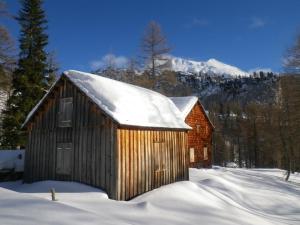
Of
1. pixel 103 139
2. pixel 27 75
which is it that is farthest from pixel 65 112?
pixel 27 75

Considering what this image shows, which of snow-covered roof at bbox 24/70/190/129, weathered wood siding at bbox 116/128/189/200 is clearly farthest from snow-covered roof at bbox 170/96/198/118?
weathered wood siding at bbox 116/128/189/200

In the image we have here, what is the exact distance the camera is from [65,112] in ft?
61.7

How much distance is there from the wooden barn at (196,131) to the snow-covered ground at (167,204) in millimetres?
6899

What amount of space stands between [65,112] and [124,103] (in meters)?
3.41

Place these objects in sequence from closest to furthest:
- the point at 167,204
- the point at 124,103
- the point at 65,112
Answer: the point at 167,204 < the point at 124,103 < the point at 65,112

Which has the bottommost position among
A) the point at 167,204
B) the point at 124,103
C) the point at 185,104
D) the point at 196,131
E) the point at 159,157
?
the point at 167,204

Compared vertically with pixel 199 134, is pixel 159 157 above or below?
below

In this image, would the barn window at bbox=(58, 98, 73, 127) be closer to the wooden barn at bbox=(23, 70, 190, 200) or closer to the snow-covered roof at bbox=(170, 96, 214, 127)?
the wooden barn at bbox=(23, 70, 190, 200)

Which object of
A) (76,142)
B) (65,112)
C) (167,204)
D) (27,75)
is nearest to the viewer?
(167,204)

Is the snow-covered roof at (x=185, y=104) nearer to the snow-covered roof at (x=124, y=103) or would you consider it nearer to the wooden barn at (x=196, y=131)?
the wooden barn at (x=196, y=131)

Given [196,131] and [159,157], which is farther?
[196,131]

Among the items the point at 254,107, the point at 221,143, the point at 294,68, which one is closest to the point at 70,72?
the point at 294,68

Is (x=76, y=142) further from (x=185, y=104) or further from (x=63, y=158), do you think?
(x=185, y=104)

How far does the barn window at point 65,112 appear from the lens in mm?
18562
